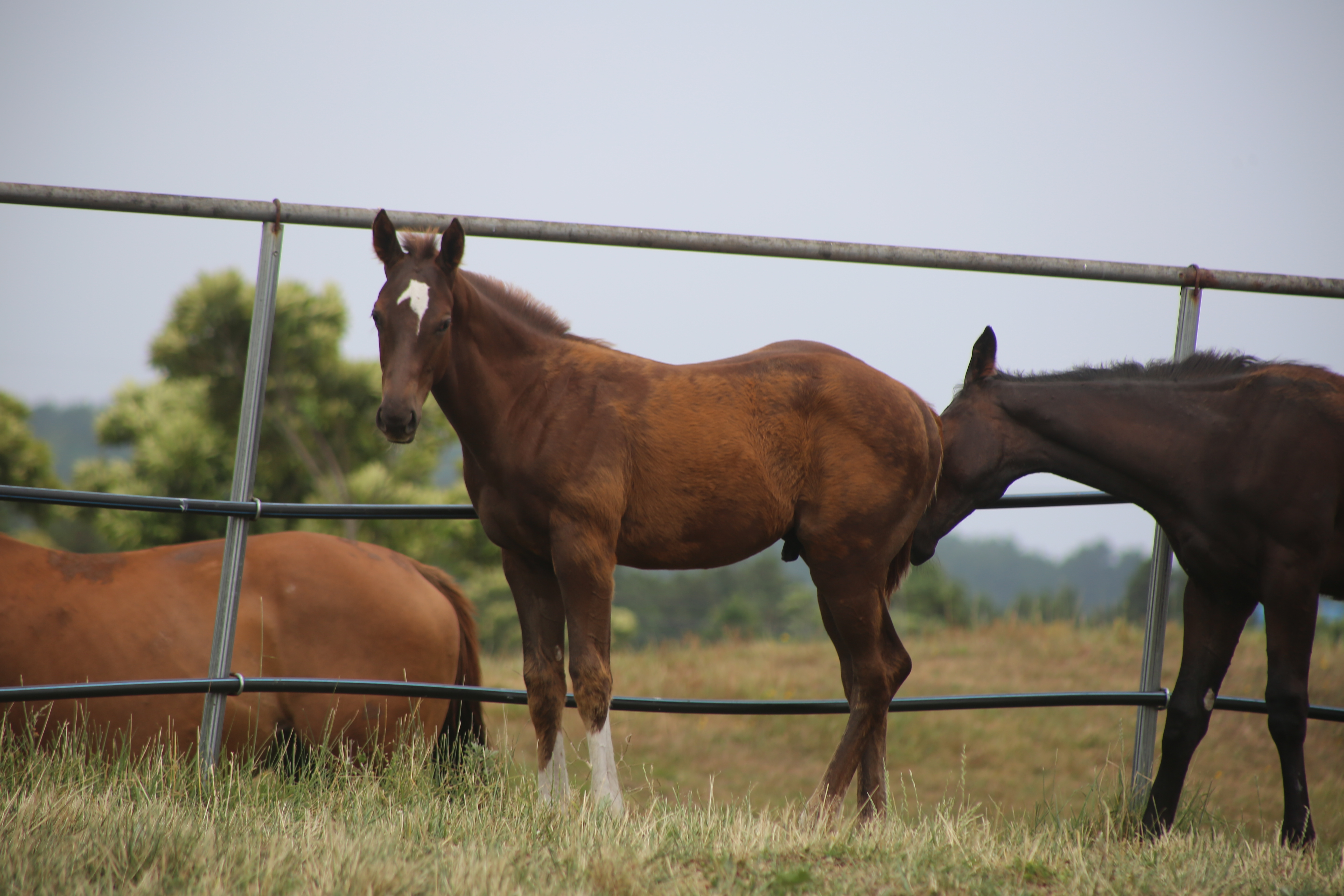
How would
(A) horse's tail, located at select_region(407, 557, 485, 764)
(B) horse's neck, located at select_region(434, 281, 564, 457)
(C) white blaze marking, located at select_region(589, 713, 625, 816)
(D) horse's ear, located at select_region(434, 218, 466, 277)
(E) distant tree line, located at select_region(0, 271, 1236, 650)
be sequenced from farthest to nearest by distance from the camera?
(E) distant tree line, located at select_region(0, 271, 1236, 650) < (A) horse's tail, located at select_region(407, 557, 485, 764) < (B) horse's neck, located at select_region(434, 281, 564, 457) < (D) horse's ear, located at select_region(434, 218, 466, 277) < (C) white blaze marking, located at select_region(589, 713, 625, 816)

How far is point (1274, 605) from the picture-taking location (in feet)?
10.4

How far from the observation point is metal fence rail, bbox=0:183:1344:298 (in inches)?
138

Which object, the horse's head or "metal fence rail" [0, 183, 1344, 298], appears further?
"metal fence rail" [0, 183, 1344, 298]

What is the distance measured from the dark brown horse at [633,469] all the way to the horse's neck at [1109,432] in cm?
39

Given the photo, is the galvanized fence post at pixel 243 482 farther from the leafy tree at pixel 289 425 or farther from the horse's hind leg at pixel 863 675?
the leafy tree at pixel 289 425

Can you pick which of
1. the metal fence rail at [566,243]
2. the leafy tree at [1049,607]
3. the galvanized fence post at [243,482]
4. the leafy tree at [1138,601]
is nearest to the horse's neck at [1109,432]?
the metal fence rail at [566,243]

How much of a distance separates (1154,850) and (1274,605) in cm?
93

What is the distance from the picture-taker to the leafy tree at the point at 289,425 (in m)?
18.5

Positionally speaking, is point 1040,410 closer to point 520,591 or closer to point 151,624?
point 520,591

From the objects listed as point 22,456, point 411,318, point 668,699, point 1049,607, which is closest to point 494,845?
point 668,699

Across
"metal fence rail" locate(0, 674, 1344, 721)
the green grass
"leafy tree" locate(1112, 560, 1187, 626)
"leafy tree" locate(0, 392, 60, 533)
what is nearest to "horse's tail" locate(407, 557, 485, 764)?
"metal fence rail" locate(0, 674, 1344, 721)

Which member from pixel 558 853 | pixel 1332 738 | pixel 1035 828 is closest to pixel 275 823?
pixel 558 853

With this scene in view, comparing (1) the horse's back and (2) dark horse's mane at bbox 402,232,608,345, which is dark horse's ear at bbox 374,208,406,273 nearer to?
(2) dark horse's mane at bbox 402,232,608,345

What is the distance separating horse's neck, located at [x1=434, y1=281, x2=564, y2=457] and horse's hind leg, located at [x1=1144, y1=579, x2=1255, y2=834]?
2.57 m
